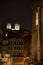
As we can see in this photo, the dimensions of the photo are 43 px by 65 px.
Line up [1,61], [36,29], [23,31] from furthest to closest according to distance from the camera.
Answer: [23,31] → [1,61] → [36,29]

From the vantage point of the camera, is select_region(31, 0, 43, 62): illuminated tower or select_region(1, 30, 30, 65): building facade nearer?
select_region(31, 0, 43, 62): illuminated tower

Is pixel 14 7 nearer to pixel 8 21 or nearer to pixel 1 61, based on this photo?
pixel 8 21

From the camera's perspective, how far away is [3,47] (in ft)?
86.7

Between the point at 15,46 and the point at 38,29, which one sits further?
the point at 15,46

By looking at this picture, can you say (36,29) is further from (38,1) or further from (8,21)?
(8,21)

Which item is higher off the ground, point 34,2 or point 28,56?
point 34,2

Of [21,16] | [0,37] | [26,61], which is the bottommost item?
[26,61]

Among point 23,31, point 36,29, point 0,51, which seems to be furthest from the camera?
point 23,31

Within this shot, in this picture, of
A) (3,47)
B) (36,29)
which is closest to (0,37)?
(3,47)

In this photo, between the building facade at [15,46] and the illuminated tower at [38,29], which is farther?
the building facade at [15,46]

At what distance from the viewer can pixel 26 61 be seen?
2459cm

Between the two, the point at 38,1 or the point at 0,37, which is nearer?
the point at 38,1

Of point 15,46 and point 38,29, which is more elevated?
point 38,29

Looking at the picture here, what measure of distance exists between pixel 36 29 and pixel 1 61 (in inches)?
161
